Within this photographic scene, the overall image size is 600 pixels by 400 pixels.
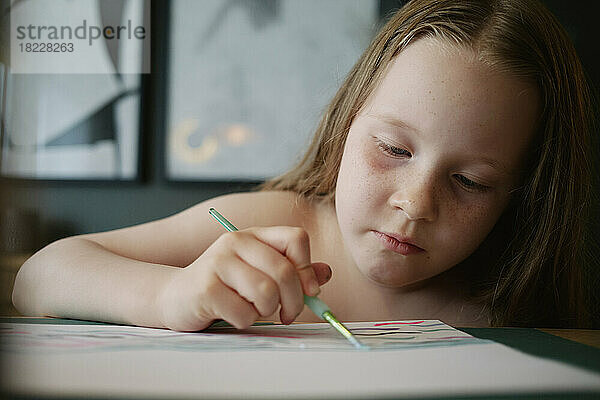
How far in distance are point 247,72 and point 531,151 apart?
0.26 meters

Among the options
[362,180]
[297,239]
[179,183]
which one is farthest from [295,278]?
[179,183]

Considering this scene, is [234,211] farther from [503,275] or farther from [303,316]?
[503,275]

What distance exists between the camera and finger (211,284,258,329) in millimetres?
301

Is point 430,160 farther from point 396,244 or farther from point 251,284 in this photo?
point 251,284

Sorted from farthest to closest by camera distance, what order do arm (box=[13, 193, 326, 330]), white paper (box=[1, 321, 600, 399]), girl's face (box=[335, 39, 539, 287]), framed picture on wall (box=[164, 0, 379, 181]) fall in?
framed picture on wall (box=[164, 0, 379, 181]) → girl's face (box=[335, 39, 539, 287]) → arm (box=[13, 193, 326, 330]) → white paper (box=[1, 321, 600, 399])

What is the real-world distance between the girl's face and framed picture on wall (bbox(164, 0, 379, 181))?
0.11m

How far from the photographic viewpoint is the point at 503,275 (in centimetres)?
54

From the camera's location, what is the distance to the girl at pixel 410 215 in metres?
0.32

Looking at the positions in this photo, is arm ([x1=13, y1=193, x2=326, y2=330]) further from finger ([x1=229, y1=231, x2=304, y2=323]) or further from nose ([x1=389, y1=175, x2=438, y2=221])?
nose ([x1=389, y1=175, x2=438, y2=221])

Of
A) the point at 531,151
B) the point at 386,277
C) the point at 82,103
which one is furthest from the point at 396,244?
the point at 82,103

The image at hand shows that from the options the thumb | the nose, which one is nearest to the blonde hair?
the nose

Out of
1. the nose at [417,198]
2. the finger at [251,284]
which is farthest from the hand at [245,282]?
the nose at [417,198]

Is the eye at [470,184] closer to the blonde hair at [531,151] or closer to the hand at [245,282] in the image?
the blonde hair at [531,151]

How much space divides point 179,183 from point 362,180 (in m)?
0.20
